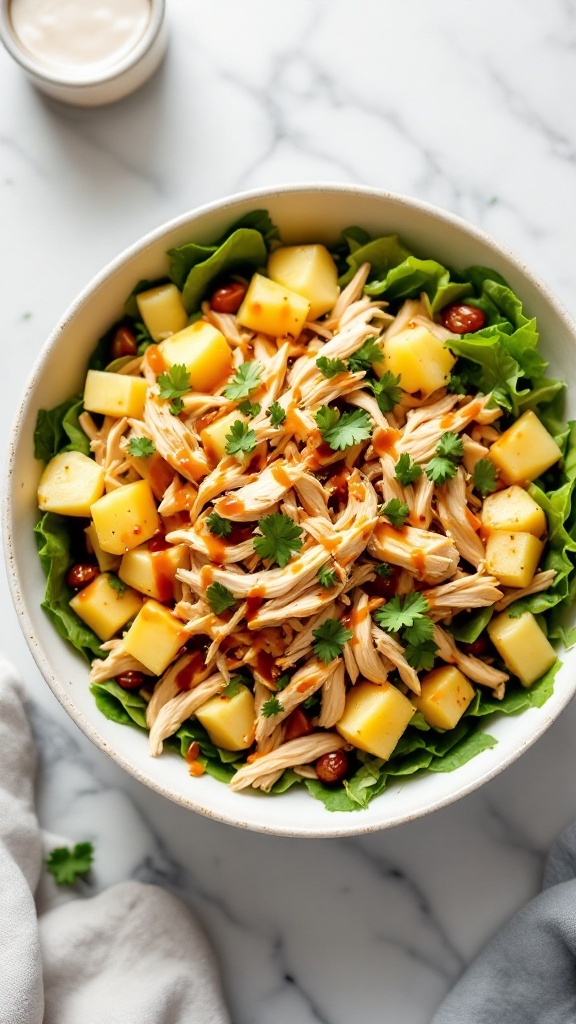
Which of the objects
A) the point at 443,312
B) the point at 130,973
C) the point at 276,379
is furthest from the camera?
the point at 130,973

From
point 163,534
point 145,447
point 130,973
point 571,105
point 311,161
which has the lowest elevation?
point 130,973

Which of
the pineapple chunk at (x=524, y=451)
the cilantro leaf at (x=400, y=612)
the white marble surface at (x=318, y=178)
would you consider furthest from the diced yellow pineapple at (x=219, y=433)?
the white marble surface at (x=318, y=178)

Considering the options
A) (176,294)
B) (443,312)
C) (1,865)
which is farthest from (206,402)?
(1,865)

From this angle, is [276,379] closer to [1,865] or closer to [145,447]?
[145,447]

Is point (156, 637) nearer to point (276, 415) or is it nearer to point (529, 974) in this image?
point (276, 415)

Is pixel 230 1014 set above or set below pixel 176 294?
below

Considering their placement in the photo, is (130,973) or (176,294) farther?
(130,973)

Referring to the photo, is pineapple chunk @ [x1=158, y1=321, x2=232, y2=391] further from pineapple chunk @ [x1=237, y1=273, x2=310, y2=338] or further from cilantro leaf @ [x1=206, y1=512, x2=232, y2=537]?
cilantro leaf @ [x1=206, y1=512, x2=232, y2=537]
